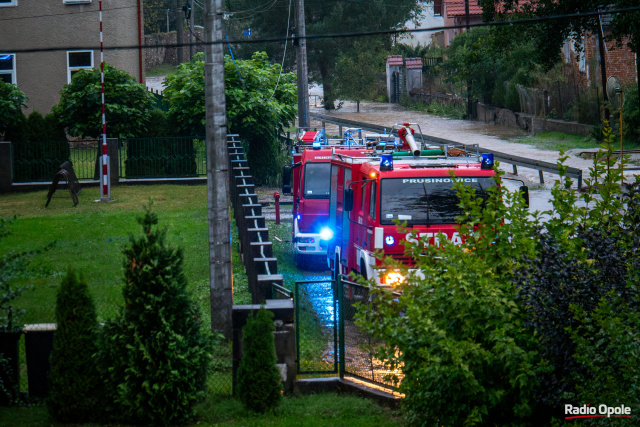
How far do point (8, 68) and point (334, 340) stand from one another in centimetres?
2610

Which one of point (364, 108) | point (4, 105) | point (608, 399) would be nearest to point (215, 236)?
point (608, 399)

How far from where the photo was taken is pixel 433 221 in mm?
10961

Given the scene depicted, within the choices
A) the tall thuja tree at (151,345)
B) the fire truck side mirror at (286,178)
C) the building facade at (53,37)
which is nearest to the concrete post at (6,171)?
the building facade at (53,37)

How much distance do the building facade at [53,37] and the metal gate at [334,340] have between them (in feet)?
78.3

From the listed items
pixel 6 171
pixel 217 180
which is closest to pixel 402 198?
pixel 217 180

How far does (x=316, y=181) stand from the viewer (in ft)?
55.5

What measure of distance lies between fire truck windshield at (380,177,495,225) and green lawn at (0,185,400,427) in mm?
2896

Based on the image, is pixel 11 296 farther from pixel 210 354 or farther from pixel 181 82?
pixel 181 82

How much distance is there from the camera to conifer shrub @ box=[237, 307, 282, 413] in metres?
7.54

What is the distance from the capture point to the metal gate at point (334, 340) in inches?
344

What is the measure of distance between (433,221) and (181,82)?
55.0ft

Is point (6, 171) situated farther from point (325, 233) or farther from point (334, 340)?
point (334, 340)

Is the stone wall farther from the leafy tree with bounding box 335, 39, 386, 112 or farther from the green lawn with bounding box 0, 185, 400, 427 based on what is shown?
the green lawn with bounding box 0, 185, 400, 427

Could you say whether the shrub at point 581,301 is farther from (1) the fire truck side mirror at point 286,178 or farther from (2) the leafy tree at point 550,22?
(2) the leafy tree at point 550,22
